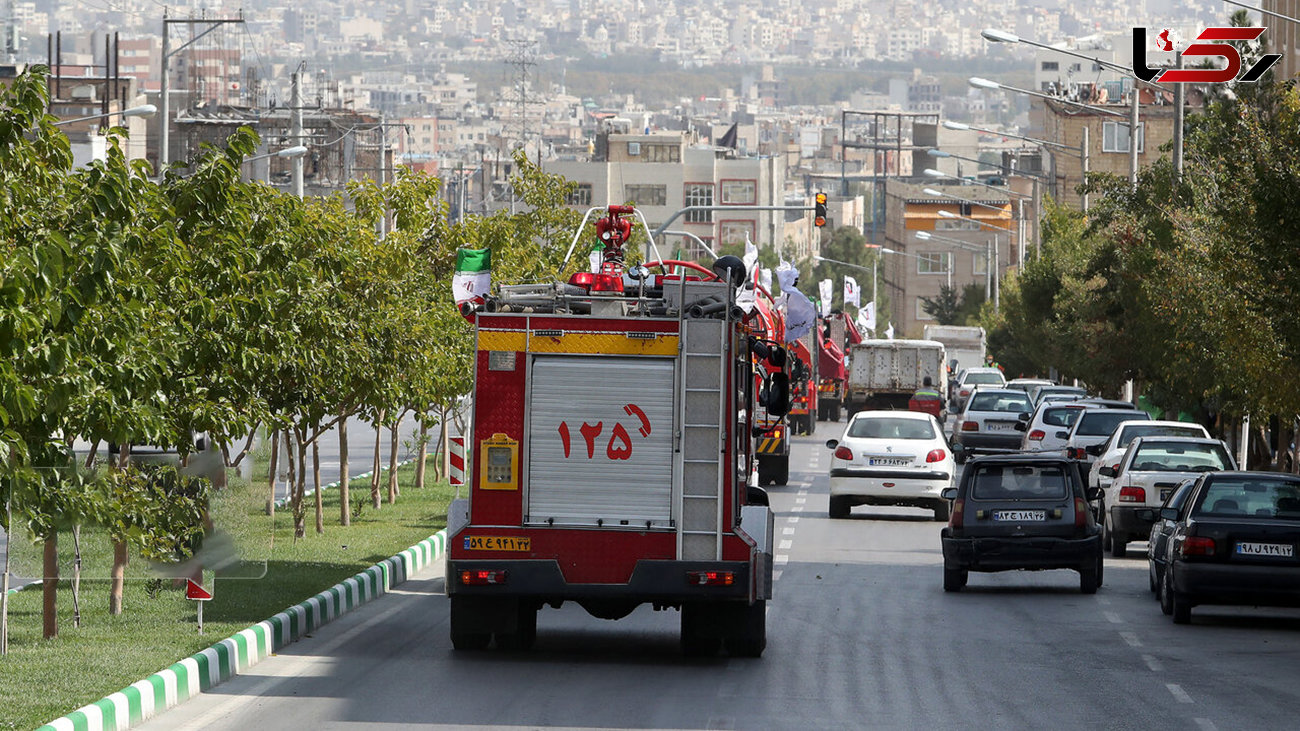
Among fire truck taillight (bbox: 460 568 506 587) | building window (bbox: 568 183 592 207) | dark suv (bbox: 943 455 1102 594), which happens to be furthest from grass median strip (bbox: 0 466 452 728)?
building window (bbox: 568 183 592 207)

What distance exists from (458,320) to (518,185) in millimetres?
16698

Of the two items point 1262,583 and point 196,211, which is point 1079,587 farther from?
point 196,211

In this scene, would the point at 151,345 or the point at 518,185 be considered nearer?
the point at 151,345

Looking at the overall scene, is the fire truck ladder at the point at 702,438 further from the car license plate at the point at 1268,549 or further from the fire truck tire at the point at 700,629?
the car license plate at the point at 1268,549

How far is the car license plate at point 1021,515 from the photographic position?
20.7 m

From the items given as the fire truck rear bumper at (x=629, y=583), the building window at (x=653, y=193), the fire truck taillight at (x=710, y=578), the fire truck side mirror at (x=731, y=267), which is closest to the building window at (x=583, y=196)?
the building window at (x=653, y=193)

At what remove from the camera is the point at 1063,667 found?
1519cm

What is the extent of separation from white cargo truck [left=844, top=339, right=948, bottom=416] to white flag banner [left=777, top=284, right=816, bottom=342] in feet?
76.5

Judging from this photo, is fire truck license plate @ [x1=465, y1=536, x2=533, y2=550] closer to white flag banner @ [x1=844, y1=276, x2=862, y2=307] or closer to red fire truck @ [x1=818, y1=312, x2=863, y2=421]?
red fire truck @ [x1=818, y1=312, x2=863, y2=421]

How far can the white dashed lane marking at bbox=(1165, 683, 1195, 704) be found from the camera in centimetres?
1345

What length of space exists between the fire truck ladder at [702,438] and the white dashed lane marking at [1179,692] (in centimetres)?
319

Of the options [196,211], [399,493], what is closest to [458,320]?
[399,493]

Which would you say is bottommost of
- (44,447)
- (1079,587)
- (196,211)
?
(1079,587)

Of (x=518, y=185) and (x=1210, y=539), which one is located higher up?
(x=518, y=185)
